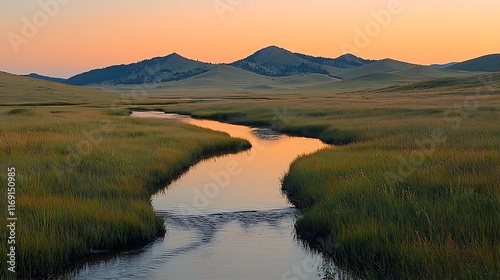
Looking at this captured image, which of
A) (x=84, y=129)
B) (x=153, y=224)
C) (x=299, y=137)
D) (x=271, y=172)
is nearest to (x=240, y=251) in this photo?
(x=153, y=224)

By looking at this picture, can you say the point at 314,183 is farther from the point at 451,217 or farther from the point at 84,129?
the point at 84,129

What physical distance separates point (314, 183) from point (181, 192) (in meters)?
5.17

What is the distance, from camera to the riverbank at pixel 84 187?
1101 centimetres

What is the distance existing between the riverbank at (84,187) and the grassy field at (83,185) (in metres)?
0.02

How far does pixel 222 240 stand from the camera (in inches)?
523

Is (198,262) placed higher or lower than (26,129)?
lower

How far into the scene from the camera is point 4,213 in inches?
479

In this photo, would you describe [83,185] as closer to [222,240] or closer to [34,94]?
[222,240]

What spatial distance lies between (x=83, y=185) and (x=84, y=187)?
0.36 meters

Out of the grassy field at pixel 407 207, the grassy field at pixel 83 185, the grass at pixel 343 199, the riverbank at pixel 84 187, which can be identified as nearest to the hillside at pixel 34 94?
the grassy field at pixel 83 185

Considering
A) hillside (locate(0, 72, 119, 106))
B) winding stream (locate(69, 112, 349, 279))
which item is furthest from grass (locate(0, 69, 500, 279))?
hillside (locate(0, 72, 119, 106))
